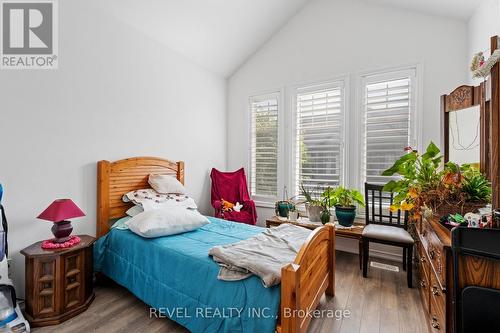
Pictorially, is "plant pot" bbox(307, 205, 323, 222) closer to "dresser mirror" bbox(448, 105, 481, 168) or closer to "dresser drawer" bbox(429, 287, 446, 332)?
"dresser mirror" bbox(448, 105, 481, 168)

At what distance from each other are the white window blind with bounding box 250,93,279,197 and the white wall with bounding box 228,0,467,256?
14cm

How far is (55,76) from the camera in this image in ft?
7.02

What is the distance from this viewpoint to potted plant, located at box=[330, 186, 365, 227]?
286 centimetres

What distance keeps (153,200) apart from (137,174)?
418 mm

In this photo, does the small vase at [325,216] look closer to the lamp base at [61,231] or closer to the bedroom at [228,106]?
the bedroom at [228,106]

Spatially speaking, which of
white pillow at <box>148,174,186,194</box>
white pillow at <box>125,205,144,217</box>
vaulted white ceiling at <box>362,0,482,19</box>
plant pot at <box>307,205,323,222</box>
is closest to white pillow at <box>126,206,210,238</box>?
white pillow at <box>125,205,144,217</box>

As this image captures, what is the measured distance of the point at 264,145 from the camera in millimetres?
3967

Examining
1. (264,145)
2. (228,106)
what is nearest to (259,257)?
(264,145)

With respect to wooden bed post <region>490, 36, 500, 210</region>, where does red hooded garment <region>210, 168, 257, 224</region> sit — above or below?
below

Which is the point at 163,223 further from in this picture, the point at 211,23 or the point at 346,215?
the point at 211,23

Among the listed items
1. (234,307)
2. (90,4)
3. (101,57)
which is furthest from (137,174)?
(234,307)

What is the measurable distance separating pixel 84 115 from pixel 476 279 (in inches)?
123

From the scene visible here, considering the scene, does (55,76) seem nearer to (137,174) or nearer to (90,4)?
(90,4)

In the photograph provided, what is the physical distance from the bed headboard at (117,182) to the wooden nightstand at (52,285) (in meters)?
0.57
